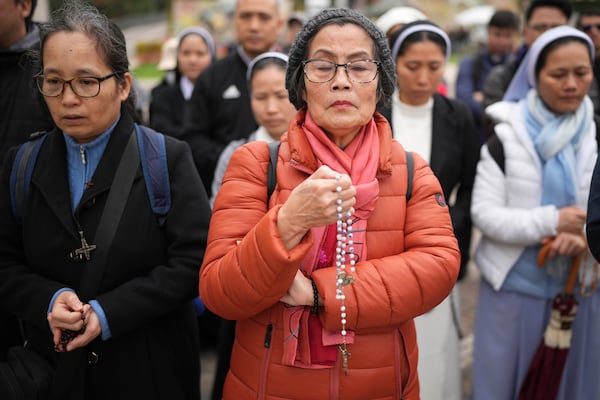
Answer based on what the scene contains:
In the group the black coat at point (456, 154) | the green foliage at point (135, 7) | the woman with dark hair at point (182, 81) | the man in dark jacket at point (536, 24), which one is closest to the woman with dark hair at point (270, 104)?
the black coat at point (456, 154)

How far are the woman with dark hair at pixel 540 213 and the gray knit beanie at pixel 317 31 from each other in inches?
48.3

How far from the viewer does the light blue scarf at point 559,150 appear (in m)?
3.16

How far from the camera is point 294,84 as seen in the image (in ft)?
7.38

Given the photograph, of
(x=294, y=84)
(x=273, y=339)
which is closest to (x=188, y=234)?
(x=273, y=339)

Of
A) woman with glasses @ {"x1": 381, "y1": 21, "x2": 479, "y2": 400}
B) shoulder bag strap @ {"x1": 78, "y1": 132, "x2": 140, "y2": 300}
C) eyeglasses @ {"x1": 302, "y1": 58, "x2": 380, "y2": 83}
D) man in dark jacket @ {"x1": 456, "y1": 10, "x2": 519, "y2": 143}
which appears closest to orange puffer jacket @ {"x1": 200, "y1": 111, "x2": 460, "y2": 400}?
eyeglasses @ {"x1": 302, "y1": 58, "x2": 380, "y2": 83}

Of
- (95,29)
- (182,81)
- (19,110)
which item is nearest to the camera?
(95,29)

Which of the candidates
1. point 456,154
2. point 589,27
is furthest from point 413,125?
point 589,27

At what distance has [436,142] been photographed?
3.43 metres

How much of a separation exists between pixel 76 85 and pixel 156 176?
17.2 inches

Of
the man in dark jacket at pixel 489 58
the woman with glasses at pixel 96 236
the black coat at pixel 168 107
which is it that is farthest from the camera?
the man in dark jacket at pixel 489 58

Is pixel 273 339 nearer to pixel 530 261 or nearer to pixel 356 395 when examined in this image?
pixel 356 395

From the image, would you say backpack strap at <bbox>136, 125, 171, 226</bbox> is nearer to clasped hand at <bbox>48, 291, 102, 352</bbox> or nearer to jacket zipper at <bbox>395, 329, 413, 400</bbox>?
clasped hand at <bbox>48, 291, 102, 352</bbox>

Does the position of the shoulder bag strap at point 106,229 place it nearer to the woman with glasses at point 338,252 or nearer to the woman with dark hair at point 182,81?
the woman with glasses at point 338,252

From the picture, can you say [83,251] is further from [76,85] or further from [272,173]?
[272,173]
